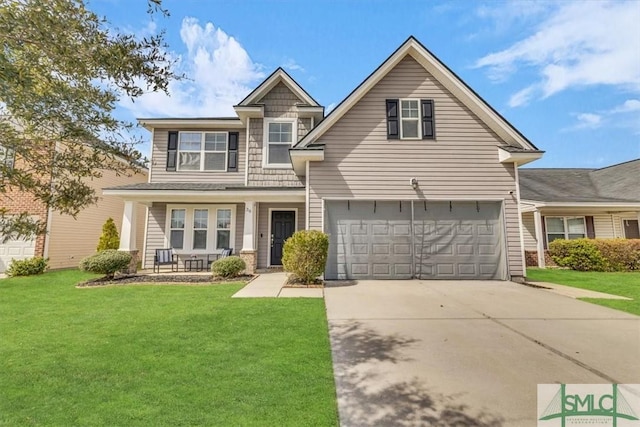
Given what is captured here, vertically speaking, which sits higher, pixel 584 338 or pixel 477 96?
pixel 477 96

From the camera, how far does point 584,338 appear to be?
4.43 meters

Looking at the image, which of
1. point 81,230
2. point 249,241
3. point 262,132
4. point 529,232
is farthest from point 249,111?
point 529,232

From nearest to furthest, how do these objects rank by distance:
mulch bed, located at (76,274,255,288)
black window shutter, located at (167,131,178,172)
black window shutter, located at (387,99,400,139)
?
mulch bed, located at (76,274,255,288) → black window shutter, located at (387,99,400,139) → black window shutter, located at (167,131,178,172)

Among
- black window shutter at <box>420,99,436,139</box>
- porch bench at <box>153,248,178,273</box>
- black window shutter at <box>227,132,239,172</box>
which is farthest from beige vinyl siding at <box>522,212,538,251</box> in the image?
porch bench at <box>153,248,178,273</box>

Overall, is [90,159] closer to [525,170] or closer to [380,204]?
[380,204]

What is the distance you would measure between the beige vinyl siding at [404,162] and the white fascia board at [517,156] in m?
0.17

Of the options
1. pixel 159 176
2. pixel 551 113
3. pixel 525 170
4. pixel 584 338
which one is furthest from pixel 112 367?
pixel 525 170

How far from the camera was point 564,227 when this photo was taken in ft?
47.5

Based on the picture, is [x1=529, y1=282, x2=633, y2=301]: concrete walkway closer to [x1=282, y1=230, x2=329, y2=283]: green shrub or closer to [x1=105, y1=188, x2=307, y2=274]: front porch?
[x1=282, y1=230, x2=329, y2=283]: green shrub

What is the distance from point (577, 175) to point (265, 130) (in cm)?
1982

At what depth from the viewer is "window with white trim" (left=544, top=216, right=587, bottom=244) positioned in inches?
567

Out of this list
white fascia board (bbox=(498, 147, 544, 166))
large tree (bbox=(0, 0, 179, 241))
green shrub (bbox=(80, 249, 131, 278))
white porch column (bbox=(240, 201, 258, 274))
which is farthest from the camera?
white porch column (bbox=(240, 201, 258, 274))

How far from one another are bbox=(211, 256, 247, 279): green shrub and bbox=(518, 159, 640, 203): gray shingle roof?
13380mm

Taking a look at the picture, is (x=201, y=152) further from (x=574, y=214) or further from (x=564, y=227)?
(x=574, y=214)
